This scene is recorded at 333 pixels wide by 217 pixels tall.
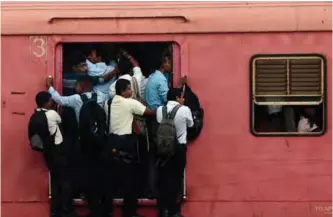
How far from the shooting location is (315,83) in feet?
34.1

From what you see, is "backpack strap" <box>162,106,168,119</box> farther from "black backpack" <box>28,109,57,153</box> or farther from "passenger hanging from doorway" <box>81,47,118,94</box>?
"black backpack" <box>28,109,57,153</box>

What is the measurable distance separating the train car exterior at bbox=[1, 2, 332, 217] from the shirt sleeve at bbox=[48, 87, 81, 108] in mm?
559

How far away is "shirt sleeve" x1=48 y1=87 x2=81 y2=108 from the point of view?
10312 millimetres

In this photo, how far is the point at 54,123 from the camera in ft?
33.8

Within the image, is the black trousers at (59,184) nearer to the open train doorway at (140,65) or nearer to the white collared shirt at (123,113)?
the open train doorway at (140,65)

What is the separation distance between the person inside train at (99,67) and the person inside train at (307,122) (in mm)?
1976

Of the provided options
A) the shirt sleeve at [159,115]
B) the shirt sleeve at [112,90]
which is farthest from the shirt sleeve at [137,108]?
the shirt sleeve at [112,90]

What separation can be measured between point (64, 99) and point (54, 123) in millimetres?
264

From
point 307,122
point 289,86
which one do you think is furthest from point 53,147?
point 307,122

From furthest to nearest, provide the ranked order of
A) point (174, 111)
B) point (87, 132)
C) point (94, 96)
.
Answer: point (94, 96) < point (87, 132) < point (174, 111)

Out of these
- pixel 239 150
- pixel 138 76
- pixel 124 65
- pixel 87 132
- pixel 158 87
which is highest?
pixel 124 65

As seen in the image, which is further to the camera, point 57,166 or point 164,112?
point 57,166

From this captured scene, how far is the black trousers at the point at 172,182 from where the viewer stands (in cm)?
1016

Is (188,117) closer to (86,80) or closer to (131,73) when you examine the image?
(131,73)
